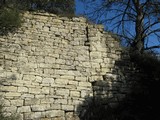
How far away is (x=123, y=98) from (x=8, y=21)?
3616 mm

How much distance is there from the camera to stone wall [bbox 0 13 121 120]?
6688mm

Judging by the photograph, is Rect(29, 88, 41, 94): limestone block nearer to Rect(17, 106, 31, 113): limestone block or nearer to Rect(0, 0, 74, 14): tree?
Rect(17, 106, 31, 113): limestone block

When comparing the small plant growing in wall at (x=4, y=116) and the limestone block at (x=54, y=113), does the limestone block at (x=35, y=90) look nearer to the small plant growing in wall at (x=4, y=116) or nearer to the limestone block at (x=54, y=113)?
the limestone block at (x=54, y=113)

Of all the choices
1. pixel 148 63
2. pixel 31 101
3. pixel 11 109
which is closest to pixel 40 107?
pixel 31 101

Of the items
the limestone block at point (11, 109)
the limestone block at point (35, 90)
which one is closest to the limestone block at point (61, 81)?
the limestone block at point (35, 90)

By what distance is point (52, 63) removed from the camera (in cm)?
732

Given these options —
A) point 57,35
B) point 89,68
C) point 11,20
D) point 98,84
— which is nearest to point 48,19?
point 57,35

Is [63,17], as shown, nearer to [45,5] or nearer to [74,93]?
[45,5]

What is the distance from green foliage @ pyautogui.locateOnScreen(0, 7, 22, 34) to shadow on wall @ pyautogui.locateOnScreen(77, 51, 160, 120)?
260 cm

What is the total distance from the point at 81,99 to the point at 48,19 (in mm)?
2503

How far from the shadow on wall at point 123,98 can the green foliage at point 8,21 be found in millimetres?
2598

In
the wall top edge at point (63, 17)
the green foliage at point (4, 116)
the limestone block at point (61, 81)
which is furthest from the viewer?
the wall top edge at point (63, 17)

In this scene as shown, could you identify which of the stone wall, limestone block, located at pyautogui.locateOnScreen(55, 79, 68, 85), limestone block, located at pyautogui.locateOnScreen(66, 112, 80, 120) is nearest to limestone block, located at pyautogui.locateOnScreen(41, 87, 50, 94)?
the stone wall

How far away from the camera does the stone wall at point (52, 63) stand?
669cm
